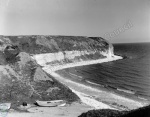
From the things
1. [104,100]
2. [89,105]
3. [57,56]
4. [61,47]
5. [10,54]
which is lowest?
[104,100]

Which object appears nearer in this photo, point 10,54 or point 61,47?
point 10,54

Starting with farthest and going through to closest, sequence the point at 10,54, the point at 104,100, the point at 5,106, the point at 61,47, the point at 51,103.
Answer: the point at 61,47, the point at 10,54, the point at 104,100, the point at 51,103, the point at 5,106

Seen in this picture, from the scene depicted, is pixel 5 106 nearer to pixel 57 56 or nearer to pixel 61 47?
pixel 57 56

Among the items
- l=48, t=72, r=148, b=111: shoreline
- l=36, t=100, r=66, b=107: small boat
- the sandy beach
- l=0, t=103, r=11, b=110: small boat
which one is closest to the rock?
l=0, t=103, r=11, b=110: small boat

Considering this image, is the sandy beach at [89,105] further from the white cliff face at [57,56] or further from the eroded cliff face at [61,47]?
the eroded cliff face at [61,47]

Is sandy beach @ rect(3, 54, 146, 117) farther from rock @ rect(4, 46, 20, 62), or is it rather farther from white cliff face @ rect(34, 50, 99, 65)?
white cliff face @ rect(34, 50, 99, 65)

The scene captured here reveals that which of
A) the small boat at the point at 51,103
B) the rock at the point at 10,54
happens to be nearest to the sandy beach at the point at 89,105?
the small boat at the point at 51,103

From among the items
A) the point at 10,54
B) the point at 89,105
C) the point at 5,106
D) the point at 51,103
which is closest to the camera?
the point at 5,106

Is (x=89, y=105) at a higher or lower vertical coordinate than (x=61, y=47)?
lower

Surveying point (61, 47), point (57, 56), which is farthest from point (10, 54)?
point (61, 47)

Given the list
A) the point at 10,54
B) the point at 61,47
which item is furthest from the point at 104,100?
the point at 61,47

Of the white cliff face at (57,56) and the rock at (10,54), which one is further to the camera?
the white cliff face at (57,56)

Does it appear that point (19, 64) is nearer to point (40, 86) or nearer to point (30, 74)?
point (30, 74)
